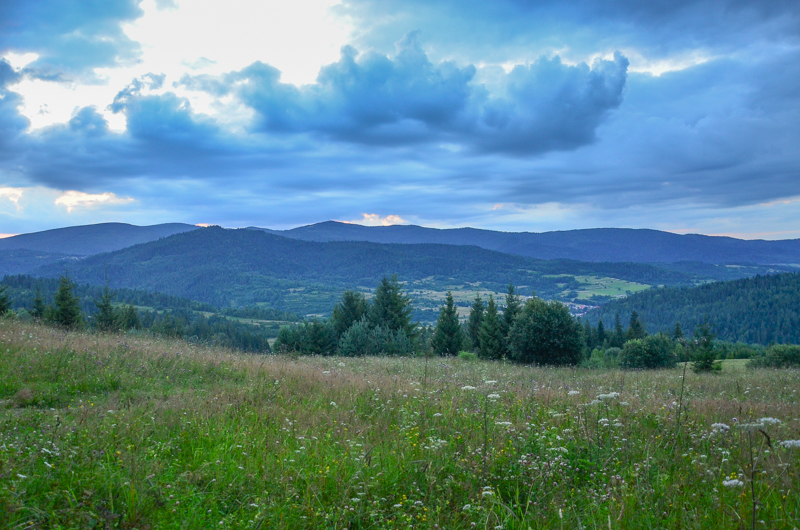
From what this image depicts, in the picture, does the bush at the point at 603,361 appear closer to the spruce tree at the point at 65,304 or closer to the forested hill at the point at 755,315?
the spruce tree at the point at 65,304

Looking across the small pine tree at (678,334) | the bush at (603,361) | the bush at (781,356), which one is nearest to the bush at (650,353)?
the bush at (603,361)

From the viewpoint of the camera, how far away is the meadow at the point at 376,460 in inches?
142

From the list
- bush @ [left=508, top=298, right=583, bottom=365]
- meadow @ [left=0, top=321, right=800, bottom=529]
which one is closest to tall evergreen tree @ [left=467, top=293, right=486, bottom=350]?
bush @ [left=508, top=298, right=583, bottom=365]

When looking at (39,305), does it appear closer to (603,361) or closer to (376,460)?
(376,460)

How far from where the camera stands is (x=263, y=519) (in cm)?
359

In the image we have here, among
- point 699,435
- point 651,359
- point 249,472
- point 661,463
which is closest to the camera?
point 249,472

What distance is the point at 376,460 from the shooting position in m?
4.82

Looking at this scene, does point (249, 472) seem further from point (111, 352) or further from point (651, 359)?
point (651, 359)

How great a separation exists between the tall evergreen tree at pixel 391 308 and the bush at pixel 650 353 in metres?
22.7

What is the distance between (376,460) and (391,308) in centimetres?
4080

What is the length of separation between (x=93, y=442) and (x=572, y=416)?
20.8 feet

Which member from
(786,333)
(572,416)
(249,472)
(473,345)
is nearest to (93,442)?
(249,472)

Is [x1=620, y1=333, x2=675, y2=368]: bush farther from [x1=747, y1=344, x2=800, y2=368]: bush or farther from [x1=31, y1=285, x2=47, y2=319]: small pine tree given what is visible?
[x1=31, y1=285, x2=47, y2=319]: small pine tree

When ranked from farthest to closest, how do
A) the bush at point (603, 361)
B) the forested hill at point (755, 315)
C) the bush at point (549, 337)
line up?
the forested hill at point (755, 315) < the bush at point (603, 361) < the bush at point (549, 337)
